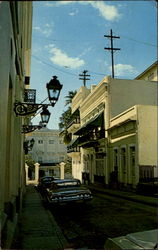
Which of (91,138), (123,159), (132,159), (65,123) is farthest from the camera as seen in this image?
(65,123)

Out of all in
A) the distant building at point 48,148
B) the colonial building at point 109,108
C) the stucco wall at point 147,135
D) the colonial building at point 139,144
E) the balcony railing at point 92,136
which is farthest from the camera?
the distant building at point 48,148

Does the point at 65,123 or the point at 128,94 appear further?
the point at 65,123

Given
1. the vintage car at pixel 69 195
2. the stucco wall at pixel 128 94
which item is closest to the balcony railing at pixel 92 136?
the stucco wall at pixel 128 94

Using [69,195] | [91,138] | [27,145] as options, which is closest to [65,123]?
[91,138]

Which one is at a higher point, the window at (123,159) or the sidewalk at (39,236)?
the window at (123,159)

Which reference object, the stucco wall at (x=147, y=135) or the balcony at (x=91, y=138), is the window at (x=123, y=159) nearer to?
the stucco wall at (x=147, y=135)

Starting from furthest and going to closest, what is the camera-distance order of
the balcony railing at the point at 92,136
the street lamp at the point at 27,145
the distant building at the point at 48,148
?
1. the distant building at the point at 48,148
2. the balcony railing at the point at 92,136
3. the street lamp at the point at 27,145

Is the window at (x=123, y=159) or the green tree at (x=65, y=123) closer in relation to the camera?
the window at (x=123, y=159)

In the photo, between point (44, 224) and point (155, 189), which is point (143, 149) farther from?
point (44, 224)

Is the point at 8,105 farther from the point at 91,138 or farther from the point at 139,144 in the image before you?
the point at 91,138

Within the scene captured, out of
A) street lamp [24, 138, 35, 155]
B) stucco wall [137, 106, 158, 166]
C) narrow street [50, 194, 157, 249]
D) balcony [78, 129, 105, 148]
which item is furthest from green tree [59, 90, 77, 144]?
narrow street [50, 194, 157, 249]

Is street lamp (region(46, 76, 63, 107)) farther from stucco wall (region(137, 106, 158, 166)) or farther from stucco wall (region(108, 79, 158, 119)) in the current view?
stucco wall (region(108, 79, 158, 119))

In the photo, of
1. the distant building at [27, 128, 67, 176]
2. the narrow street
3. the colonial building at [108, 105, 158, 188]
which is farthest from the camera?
the distant building at [27, 128, 67, 176]

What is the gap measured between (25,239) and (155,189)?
11.5 meters
